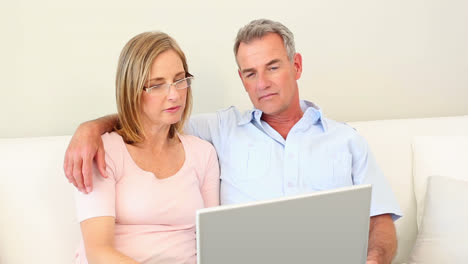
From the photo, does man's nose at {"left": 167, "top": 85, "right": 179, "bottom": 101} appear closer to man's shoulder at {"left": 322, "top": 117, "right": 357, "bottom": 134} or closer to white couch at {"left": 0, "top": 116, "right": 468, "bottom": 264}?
white couch at {"left": 0, "top": 116, "right": 468, "bottom": 264}

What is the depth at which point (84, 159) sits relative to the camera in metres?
1.17

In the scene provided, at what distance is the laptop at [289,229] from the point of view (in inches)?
30.0

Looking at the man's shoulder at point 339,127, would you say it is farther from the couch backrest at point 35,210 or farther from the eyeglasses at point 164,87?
the couch backrest at point 35,210

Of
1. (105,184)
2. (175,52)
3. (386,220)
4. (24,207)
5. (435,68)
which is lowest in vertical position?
(386,220)

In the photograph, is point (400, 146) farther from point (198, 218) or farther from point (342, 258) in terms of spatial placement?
point (198, 218)

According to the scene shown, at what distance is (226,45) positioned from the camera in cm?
180

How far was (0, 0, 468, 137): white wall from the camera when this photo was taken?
1624 millimetres

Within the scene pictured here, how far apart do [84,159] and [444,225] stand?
121 centimetres

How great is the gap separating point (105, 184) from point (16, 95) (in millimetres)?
678

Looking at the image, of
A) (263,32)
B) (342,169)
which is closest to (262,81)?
(263,32)

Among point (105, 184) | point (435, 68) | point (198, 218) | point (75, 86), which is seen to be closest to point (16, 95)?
point (75, 86)

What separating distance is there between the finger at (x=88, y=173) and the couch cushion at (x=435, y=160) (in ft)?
3.97

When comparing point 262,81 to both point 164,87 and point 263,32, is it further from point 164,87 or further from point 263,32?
point 164,87

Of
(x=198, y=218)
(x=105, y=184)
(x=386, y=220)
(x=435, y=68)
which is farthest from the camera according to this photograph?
(x=435, y=68)
